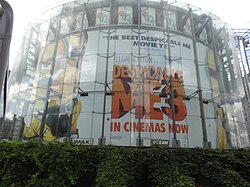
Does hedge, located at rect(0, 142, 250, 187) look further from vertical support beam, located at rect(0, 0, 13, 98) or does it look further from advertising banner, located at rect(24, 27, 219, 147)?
advertising banner, located at rect(24, 27, 219, 147)

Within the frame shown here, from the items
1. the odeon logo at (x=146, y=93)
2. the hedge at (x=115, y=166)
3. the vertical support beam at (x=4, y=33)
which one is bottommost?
the hedge at (x=115, y=166)

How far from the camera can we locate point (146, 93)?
12.9 metres

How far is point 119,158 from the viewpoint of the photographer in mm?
6262

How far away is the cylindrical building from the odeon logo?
0.06m

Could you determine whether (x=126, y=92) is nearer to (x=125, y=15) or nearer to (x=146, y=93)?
(x=146, y=93)

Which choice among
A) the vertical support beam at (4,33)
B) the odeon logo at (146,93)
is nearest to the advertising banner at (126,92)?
the odeon logo at (146,93)

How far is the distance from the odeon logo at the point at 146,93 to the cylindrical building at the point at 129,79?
0.06 meters

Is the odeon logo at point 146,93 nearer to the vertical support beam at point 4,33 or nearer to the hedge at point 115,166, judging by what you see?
the hedge at point 115,166

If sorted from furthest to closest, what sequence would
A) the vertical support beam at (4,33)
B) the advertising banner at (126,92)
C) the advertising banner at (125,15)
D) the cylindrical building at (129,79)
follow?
the advertising banner at (125,15), the cylindrical building at (129,79), the advertising banner at (126,92), the vertical support beam at (4,33)

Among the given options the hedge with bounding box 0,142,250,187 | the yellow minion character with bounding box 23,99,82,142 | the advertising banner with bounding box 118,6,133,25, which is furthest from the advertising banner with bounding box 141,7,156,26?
the hedge with bounding box 0,142,250,187

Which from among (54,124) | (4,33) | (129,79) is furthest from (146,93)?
(4,33)

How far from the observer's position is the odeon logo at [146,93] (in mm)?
12551

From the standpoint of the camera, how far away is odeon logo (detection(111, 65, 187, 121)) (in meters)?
12.6

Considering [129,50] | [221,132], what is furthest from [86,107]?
[221,132]
